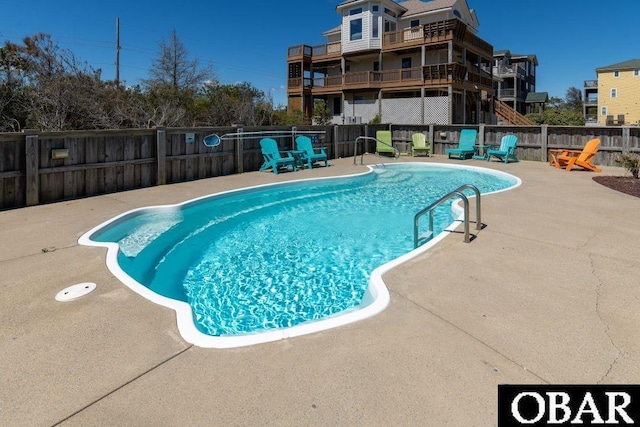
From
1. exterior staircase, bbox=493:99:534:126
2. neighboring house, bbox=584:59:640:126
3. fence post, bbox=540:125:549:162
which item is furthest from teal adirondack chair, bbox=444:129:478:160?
neighboring house, bbox=584:59:640:126

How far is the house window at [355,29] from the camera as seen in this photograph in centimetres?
2780

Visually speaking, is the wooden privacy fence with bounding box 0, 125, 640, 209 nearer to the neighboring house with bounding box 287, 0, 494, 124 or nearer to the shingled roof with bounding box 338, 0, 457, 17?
the neighboring house with bounding box 287, 0, 494, 124

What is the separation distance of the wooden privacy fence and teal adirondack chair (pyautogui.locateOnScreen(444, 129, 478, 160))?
475 millimetres

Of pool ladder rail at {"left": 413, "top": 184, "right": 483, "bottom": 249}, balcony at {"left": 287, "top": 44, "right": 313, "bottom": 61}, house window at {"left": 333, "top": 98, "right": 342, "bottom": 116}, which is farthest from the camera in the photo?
house window at {"left": 333, "top": 98, "right": 342, "bottom": 116}

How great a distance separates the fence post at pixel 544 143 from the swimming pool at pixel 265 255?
6.36 metres

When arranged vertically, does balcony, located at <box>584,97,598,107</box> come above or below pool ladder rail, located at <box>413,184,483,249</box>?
above

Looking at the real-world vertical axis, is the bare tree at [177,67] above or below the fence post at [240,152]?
above

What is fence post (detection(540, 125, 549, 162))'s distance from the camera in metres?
15.3

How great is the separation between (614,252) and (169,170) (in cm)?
962

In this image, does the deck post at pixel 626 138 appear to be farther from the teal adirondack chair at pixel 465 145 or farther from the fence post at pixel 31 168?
the fence post at pixel 31 168

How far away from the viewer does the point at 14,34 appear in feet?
54.1

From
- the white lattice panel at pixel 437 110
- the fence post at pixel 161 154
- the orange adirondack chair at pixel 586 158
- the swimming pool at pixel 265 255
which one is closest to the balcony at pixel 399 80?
the white lattice panel at pixel 437 110

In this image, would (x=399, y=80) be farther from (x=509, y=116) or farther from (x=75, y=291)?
(x=75, y=291)

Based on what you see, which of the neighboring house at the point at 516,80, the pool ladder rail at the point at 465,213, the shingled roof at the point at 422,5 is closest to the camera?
the pool ladder rail at the point at 465,213
